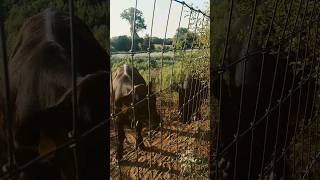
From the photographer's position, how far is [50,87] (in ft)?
4.07

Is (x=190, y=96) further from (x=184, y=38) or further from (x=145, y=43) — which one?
(x=145, y=43)

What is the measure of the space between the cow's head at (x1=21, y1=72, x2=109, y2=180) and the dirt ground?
8 cm

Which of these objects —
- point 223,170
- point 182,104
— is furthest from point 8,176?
point 223,170

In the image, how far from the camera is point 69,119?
3.91 feet

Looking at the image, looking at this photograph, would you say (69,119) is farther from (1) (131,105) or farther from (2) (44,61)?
(1) (131,105)

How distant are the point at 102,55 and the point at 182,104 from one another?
0.72 metres

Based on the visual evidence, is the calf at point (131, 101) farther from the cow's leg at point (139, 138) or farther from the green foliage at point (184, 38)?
the green foliage at point (184, 38)

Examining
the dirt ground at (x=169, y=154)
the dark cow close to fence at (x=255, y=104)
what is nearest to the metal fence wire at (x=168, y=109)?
the dirt ground at (x=169, y=154)

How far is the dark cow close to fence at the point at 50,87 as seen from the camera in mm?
1129

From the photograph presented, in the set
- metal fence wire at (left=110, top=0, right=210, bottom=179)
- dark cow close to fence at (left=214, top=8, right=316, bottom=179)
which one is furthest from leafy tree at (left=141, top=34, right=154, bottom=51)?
dark cow close to fence at (left=214, top=8, right=316, bottom=179)

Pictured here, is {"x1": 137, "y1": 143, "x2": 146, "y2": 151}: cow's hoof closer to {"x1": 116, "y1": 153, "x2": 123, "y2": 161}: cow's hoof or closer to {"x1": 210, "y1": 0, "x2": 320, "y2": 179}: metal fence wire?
{"x1": 116, "y1": 153, "x2": 123, "y2": 161}: cow's hoof

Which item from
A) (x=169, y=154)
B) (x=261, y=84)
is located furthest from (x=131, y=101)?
(x=261, y=84)

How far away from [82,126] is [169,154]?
0.69 meters

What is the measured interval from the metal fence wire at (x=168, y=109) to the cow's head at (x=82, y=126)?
5 centimetres
